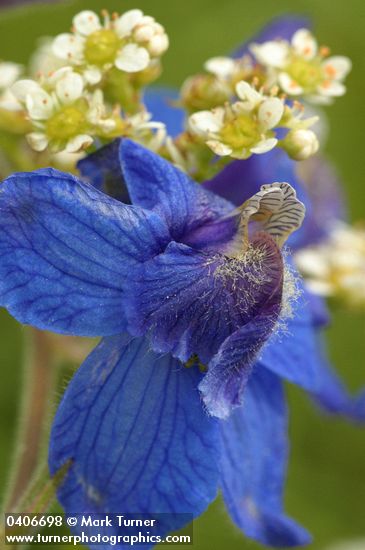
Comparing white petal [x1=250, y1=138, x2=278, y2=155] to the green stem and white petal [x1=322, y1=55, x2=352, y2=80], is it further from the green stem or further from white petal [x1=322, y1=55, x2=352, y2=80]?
the green stem

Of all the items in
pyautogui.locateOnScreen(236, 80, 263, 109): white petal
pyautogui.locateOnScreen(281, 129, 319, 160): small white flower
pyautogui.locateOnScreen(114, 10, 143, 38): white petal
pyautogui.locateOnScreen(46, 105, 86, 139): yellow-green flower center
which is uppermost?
pyautogui.locateOnScreen(114, 10, 143, 38): white petal

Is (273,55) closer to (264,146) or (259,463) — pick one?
(264,146)

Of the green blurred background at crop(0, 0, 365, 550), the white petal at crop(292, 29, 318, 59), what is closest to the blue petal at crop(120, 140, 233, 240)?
the white petal at crop(292, 29, 318, 59)

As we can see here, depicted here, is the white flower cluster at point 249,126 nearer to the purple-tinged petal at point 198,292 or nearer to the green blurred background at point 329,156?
the purple-tinged petal at point 198,292

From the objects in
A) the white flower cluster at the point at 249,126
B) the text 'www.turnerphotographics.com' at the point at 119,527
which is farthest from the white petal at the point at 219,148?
the text 'www.turnerphotographics.com' at the point at 119,527

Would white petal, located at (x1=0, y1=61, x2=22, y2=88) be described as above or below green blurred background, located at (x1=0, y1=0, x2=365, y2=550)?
above

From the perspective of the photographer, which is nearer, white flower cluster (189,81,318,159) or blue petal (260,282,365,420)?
white flower cluster (189,81,318,159)

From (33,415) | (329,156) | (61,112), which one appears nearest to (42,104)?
(61,112)

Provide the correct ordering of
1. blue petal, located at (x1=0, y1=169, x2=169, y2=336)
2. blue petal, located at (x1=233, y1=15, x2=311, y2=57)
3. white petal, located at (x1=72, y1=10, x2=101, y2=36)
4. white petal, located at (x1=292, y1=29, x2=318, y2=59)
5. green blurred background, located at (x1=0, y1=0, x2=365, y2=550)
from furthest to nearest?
green blurred background, located at (x1=0, y1=0, x2=365, y2=550)
blue petal, located at (x1=233, y1=15, x2=311, y2=57)
white petal, located at (x1=292, y1=29, x2=318, y2=59)
white petal, located at (x1=72, y1=10, x2=101, y2=36)
blue petal, located at (x1=0, y1=169, x2=169, y2=336)
